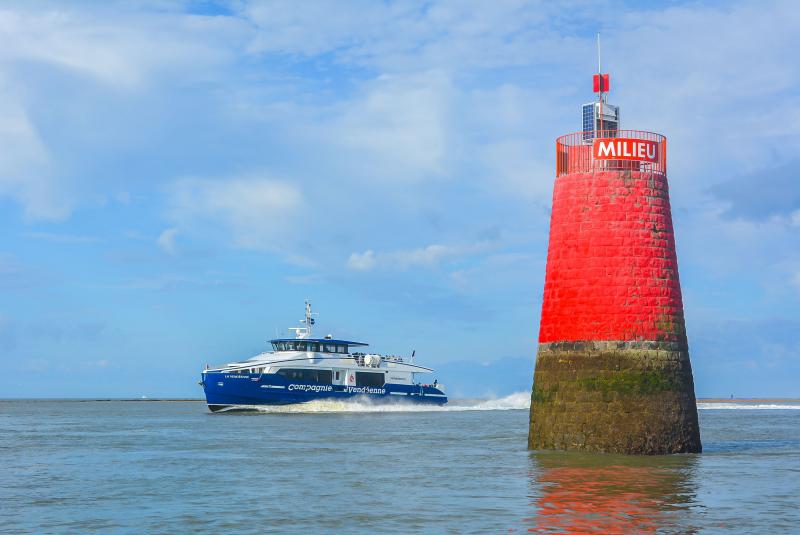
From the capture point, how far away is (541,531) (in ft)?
57.7

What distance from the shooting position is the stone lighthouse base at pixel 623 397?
2695cm

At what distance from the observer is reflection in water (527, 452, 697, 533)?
18172mm

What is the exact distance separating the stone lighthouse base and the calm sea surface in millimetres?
613

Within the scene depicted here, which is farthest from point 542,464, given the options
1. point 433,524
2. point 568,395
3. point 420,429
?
point 420,429

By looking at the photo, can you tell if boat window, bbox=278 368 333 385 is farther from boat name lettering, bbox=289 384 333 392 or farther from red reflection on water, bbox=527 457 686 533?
red reflection on water, bbox=527 457 686 533

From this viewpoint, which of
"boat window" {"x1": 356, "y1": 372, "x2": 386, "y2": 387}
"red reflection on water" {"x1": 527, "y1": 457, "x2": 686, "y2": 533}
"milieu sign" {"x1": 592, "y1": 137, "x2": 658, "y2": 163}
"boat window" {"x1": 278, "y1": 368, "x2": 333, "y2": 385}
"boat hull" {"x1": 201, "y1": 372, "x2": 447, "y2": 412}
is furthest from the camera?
"boat window" {"x1": 356, "y1": 372, "x2": 386, "y2": 387}

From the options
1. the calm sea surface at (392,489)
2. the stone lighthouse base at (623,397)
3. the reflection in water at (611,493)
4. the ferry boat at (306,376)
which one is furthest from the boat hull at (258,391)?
the stone lighthouse base at (623,397)

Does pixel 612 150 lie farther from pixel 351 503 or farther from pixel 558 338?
pixel 351 503

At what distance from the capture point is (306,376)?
7112cm

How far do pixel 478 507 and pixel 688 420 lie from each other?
32.4ft

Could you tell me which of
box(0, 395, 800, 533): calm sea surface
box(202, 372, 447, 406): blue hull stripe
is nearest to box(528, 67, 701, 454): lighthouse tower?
box(0, 395, 800, 533): calm sea surface

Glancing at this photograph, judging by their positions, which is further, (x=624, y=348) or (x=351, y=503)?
(x=624, y=348)

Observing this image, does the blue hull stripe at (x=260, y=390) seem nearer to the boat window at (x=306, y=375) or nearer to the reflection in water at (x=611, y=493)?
the boat window at (x=306, y=375)

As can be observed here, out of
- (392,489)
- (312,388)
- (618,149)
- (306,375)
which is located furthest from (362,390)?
(392,489)
